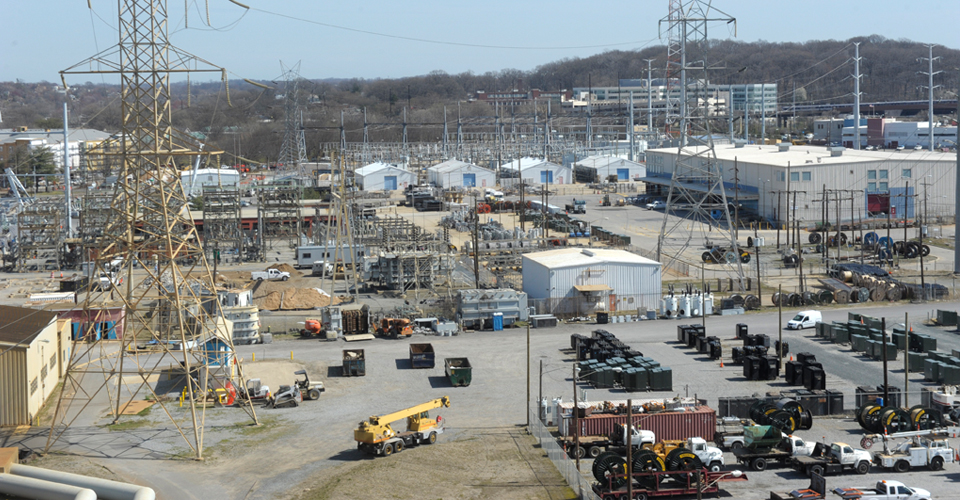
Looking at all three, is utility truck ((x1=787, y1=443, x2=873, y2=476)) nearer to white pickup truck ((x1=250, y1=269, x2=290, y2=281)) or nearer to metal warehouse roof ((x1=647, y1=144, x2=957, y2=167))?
white pickup truck ((x1=250, y1=269, x2=290, y2=281))

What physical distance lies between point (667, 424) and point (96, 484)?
1049 cm

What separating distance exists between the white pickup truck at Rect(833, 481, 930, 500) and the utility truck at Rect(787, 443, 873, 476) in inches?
53.6

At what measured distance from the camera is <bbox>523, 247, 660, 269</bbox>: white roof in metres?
33.4

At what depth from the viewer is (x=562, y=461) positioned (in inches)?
699

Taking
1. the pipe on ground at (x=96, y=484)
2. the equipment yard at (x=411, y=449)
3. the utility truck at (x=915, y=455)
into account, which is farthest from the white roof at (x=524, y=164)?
the pipe on ground at (x=96, y=484)

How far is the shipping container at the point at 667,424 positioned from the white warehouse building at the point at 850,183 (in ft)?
112

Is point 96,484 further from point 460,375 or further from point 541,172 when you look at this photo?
point 541,172

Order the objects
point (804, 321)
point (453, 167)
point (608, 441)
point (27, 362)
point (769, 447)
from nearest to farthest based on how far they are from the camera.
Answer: point (769, 447) < point (608, 441) < point (27, 362) < point (804, 321) < point (453, 167)

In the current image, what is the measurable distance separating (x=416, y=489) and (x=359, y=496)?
1.02 metres

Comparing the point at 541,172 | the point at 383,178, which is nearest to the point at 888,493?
the point at 541,172

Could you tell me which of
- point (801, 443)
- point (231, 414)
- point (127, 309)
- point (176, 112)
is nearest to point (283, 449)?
point (231, 414)

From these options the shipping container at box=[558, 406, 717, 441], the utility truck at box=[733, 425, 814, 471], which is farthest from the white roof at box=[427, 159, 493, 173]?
the utility truck at box=[733, 425, 814, 471]

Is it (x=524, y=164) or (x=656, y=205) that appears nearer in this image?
(x=656, y=205)

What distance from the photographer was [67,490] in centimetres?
1606
